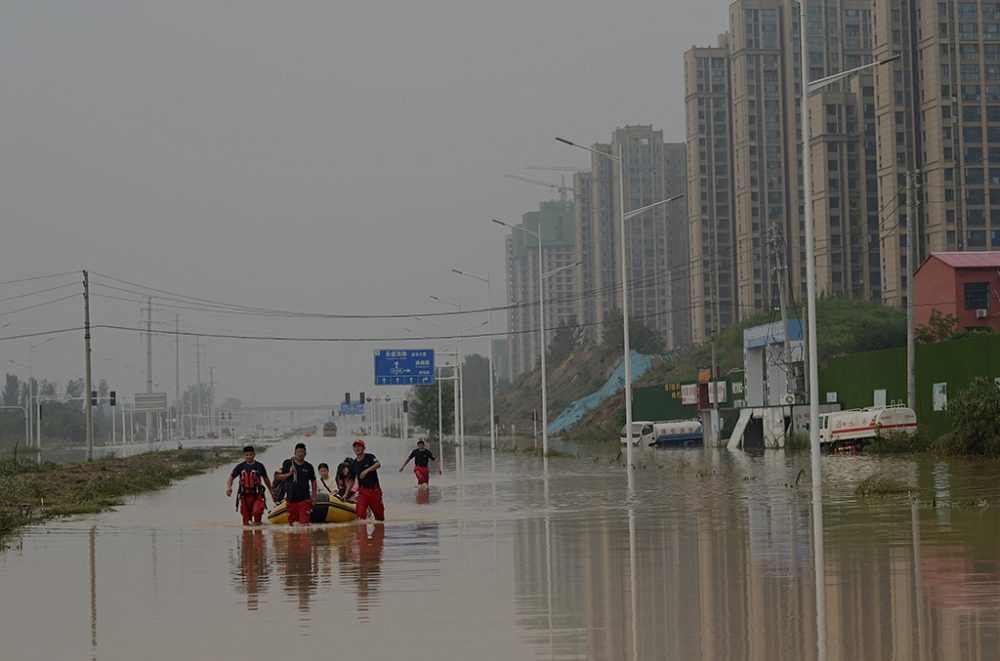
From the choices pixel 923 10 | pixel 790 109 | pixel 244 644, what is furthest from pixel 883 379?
pixel 790 109

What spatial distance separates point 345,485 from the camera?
2764 cm

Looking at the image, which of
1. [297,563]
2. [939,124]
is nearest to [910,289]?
[297,563]

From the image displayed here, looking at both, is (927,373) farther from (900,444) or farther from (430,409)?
(430,409)

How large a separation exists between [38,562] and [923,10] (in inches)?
4502

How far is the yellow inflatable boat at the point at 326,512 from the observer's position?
25.4 meters

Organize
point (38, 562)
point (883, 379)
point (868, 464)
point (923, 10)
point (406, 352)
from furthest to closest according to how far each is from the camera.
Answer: point (923, 10) < point (406, 352) < point (883, 379) < point (868, 464) < point (38, 562)

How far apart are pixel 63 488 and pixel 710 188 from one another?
12724 centimetres

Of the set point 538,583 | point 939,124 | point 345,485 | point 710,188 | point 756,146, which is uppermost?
point 756,146

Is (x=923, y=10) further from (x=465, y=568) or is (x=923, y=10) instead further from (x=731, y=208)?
(x=465, y=568)

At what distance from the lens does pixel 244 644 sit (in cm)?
1080

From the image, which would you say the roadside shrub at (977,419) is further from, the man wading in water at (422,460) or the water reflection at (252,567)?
the water reflection at (252,567)

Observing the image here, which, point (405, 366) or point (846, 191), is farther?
point (846, 191)

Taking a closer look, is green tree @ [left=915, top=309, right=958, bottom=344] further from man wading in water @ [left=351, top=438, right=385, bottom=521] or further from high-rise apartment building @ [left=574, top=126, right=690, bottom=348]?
high-rise apartment building @ [left=574, top=126, right=690, bottom=348]

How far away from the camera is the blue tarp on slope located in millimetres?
129750
